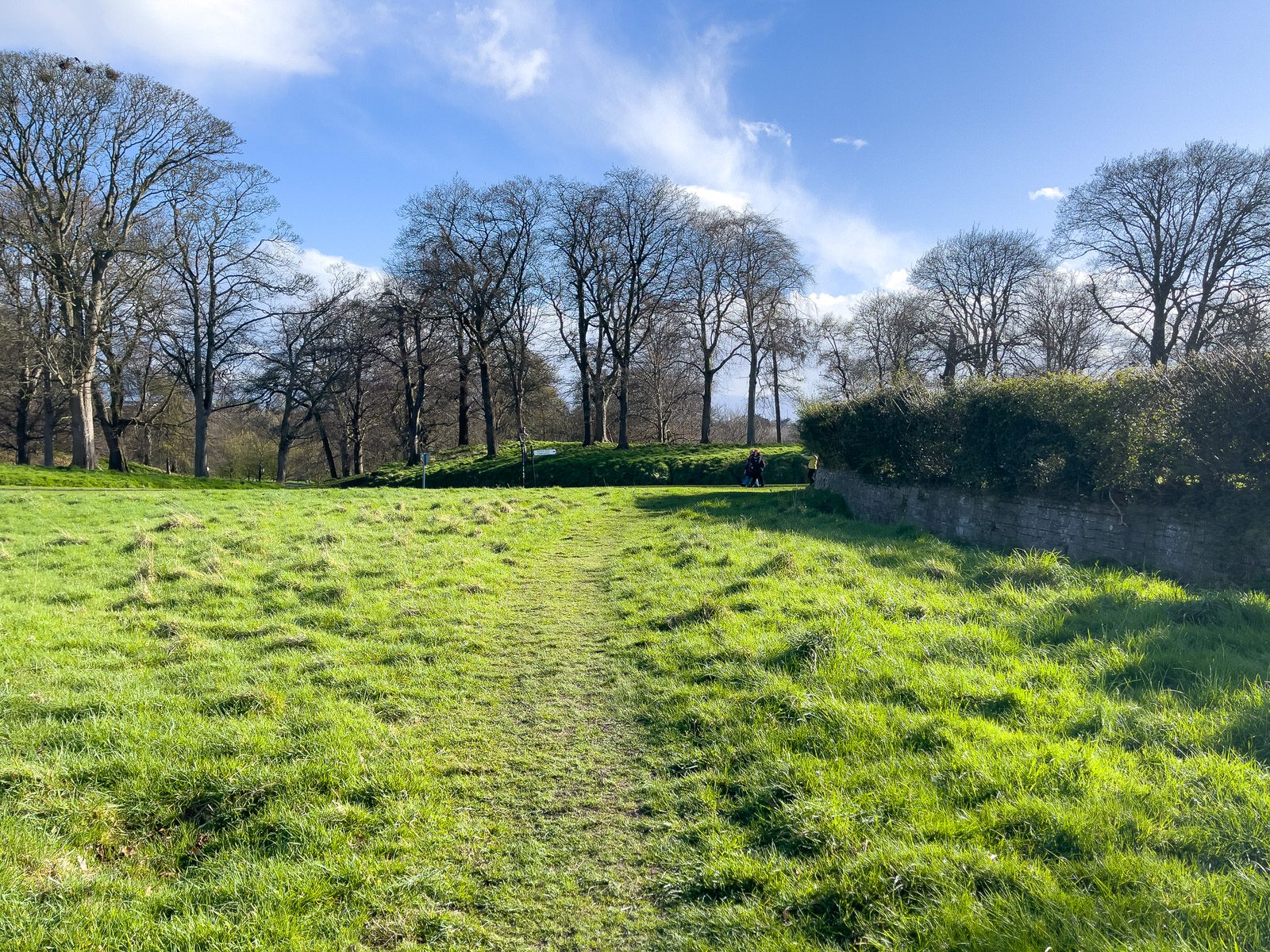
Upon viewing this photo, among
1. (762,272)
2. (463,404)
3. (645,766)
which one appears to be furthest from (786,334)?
(645,766)

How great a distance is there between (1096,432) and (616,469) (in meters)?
22.7

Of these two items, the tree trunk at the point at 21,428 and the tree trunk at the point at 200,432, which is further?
the tree trunk at the point at 21,428

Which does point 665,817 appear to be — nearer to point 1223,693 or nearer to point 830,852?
point 830,852

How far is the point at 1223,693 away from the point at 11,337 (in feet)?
116

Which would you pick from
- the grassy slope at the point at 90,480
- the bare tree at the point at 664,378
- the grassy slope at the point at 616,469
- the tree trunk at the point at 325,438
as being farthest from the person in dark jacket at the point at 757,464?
the tree trunk at the point at 325,438

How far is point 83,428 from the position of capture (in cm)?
2630

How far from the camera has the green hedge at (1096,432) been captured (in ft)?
24.9

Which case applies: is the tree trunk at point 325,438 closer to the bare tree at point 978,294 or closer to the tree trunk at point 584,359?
the tree trunk at point 584,359

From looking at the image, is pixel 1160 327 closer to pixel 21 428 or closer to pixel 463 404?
pixel 463 404

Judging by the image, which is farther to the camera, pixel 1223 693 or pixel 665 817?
pixel 1223 693

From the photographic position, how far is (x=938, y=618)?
609 cm

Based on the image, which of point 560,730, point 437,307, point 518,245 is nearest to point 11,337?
point 437,307

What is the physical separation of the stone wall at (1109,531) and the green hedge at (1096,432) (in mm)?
267

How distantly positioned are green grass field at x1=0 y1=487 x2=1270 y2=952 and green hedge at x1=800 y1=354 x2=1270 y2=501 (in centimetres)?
192
